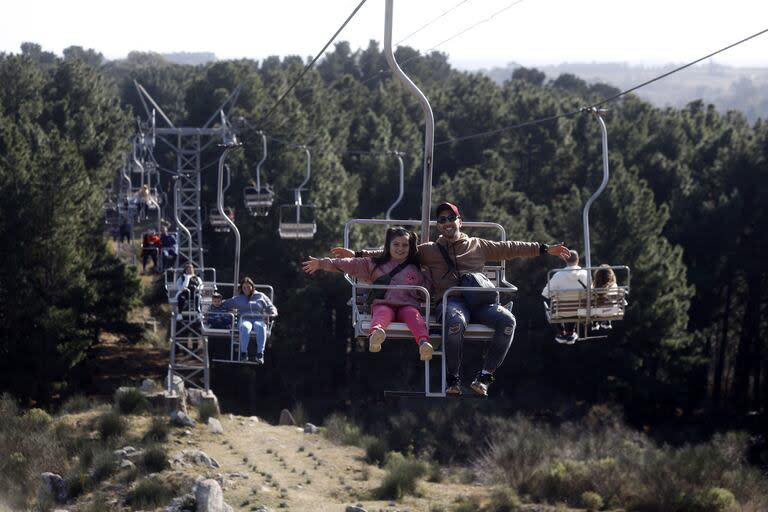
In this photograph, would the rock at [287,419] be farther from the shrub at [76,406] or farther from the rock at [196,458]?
the rock at [196,458]

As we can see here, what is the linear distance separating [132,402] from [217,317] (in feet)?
27.5

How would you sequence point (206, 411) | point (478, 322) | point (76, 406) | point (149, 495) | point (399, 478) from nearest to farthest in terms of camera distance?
1. point (478, 322)
2. point (149, 495)
3. point (399, 478)
4. point (206, 411)
5. point (76, 406)

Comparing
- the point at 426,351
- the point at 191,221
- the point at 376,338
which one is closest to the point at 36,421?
the point at 191,221

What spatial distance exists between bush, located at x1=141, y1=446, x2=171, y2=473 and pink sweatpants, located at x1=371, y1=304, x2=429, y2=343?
14.6 metres

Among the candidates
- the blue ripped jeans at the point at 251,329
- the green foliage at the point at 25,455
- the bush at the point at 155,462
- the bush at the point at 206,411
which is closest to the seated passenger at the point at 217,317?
the blue ripped jeans at the point at 251,329

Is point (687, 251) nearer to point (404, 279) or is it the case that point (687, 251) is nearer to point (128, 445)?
point (128, 445)

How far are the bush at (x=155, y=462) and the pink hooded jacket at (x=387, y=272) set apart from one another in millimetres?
14563

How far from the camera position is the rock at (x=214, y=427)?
28.1 metres

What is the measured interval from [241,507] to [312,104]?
39.2 meters

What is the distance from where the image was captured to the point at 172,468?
25.1 meters

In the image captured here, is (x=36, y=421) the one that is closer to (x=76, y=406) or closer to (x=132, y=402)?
(x=76, y=406)

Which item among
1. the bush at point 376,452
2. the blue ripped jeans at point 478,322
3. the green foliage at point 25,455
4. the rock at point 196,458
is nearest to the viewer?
the blue ripped jeans at point 478,322

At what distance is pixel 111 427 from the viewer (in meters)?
27.5

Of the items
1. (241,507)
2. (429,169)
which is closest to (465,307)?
(429,169)
